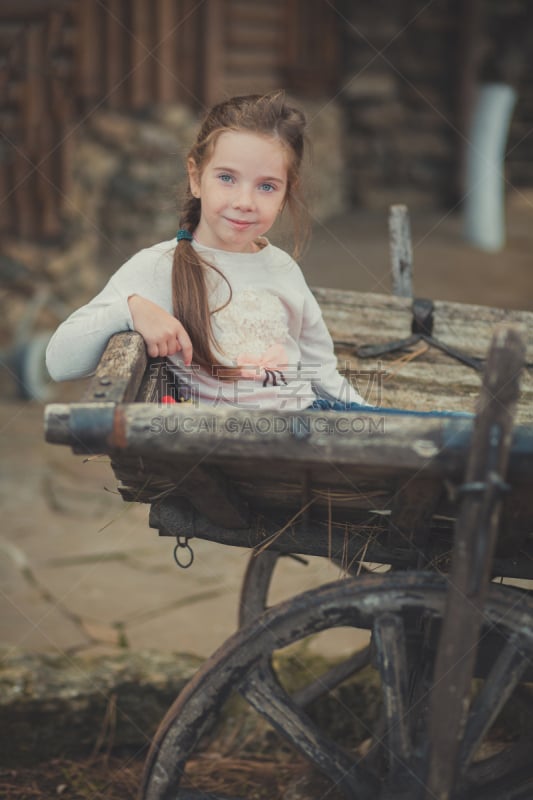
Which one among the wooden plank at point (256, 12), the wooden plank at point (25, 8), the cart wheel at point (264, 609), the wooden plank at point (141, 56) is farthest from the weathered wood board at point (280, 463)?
the wooden plank at point (256, 12)

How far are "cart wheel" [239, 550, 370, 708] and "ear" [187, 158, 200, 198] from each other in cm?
89

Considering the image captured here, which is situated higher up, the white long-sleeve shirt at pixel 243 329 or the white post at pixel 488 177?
the white post at pixel 488 177

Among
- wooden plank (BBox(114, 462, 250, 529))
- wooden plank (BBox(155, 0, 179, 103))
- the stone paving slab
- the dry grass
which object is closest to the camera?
wooden plank (BBox(114, 462, 250, 529))

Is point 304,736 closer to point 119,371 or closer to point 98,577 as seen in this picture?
point 119,371

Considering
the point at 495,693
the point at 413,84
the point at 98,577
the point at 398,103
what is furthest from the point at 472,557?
the point at 413,84

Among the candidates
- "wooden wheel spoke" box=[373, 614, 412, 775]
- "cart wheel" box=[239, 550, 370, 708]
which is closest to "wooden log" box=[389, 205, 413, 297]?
"cart wheel" box=[239, 550, 370, 708]

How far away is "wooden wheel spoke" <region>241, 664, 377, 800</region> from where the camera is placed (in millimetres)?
1766

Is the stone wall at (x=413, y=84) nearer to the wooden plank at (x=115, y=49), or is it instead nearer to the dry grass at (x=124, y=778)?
the wooden plank at (x=115, y=49)

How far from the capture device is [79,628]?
319cm

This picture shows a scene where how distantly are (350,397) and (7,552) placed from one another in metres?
1.94

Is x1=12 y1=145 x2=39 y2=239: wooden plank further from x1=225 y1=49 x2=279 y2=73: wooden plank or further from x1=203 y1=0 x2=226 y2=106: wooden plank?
x1=225 y1=49 x2=279 y2=73: wooden plank

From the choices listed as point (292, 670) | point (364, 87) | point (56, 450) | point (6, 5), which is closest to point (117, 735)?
point (292, 670)

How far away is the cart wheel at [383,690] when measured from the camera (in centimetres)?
166

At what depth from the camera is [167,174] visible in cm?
708
